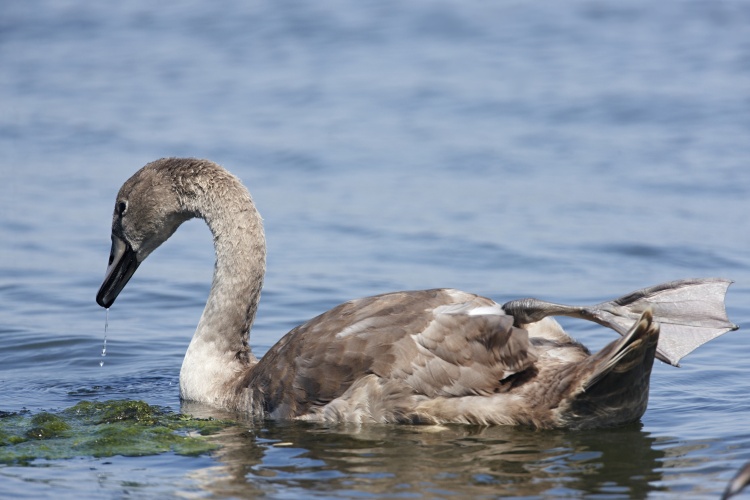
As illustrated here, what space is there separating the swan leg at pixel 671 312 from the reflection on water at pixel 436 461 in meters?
0.59

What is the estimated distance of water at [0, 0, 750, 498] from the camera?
6.91 metres

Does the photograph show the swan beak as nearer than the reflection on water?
No

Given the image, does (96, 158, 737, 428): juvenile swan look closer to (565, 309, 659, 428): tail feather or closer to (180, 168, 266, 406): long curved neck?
(565, 309, 659, 428): tail feather

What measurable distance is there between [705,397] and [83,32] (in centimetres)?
1497

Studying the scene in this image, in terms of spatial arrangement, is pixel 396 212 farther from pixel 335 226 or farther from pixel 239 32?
pixel 239 32

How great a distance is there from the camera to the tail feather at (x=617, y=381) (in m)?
6.43

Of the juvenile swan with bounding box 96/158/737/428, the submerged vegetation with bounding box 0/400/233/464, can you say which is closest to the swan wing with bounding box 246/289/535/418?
the juvenile swan with bounding box 96/158/737/428

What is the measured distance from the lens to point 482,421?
23.9 ft

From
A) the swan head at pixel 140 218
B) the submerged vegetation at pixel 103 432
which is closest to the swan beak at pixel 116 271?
the swan head at pixel 140 218

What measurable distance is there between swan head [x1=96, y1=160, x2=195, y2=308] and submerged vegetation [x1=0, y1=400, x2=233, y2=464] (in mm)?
1285

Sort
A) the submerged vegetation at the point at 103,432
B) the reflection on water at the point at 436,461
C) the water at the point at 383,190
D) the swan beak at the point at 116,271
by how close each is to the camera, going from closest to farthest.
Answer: the reflection on water at the point at 436,461 < the water at the point at 383,190 < the submerged vegetation at the point at 103,432 < the swan beak at the point at 116,271

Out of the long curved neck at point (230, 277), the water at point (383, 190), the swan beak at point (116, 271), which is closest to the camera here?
the water at point (383, 190)

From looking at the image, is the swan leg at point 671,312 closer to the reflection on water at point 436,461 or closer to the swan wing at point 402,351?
the swan wing at point 402,351

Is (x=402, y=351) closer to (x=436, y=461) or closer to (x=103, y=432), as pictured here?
(x=436, y=461)
